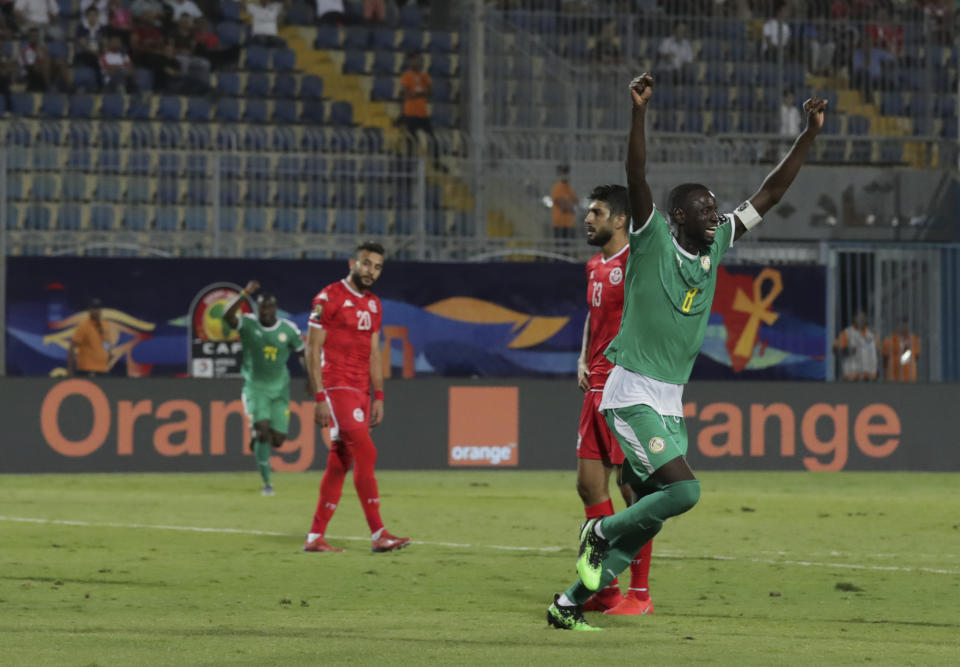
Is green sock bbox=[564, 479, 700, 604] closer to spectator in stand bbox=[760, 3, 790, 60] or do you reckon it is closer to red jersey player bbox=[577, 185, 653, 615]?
red jersey player bbox=[577, 185, 653, 615]

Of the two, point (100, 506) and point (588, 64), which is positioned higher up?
point (588, 64)

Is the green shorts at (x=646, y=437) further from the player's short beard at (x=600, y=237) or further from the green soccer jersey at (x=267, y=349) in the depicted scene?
the green soccer jersey at (x=267, y=349)

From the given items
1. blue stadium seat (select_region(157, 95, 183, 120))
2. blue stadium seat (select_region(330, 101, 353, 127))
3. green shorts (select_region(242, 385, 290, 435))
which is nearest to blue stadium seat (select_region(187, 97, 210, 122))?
blue stadium seat (select_region(157, 95, 183, 120))

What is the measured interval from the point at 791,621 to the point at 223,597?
10.4 feet

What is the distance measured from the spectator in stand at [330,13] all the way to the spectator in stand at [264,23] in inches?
31.5

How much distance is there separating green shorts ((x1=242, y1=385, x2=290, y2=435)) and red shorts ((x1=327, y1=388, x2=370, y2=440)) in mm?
6289

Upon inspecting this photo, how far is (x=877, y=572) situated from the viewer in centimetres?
1081

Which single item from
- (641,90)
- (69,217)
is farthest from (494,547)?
(69,217)

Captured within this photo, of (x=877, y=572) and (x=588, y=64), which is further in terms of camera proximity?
(x=588, y=64)

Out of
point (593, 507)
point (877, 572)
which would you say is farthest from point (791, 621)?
point (877, 572)

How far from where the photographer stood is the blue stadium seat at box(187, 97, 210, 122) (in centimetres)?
2652

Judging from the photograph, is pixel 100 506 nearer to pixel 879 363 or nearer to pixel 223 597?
pixel 223 597

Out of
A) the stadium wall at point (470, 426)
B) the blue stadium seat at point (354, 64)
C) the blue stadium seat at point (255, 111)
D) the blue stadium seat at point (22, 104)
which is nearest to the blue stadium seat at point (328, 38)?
the blue stadium seat at point (354, 64)

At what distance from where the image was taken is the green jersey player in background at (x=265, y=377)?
1809 cm
